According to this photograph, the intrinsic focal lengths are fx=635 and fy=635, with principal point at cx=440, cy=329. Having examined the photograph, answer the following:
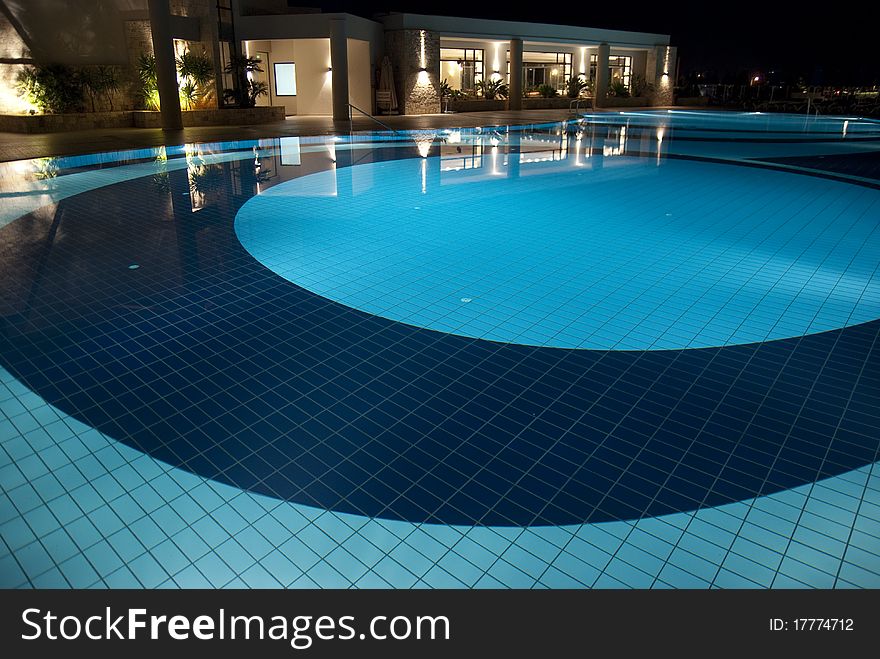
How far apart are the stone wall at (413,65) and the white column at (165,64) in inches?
292

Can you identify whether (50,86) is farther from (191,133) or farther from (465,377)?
(465,377)

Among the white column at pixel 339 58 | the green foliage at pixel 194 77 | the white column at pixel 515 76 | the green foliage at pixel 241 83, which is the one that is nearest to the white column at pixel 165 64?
the green foliage at pixel 194 77

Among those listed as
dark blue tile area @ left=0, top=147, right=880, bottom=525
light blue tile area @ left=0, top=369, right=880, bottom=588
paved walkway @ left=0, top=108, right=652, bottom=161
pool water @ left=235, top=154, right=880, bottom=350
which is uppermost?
paved walkway @ left=0, top=108, right=652, bottom=161

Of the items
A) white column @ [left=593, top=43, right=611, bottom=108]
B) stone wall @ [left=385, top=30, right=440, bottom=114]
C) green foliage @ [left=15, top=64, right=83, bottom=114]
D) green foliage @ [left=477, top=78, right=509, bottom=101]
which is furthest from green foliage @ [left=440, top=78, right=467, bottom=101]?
green foliage @ [left=15, top=64, right=83, bottom=114]

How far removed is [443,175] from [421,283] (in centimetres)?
509

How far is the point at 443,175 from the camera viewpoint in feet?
31.1

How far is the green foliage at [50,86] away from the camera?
1352 centimetres

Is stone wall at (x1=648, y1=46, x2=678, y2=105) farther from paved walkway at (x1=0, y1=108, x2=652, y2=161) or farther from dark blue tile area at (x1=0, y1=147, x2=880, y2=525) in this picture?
dark blue tile area at (x1=0, y1=147, x2=880, y2=525)

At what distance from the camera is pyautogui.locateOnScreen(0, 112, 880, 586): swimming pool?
2.20 m

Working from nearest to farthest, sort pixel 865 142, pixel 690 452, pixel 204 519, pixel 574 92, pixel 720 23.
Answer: pixel 204 519, pixel 690 452, pixel 865 142, pixel 574 92, pixel 720 23

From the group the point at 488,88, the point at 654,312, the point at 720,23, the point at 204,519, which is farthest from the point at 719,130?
the point at 720,23

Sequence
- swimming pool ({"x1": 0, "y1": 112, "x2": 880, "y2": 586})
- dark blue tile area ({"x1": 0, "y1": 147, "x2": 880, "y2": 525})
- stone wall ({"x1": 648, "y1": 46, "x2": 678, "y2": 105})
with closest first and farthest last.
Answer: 1. swimming pool ({"x1": 0, "y1": 112, "x2": 880, "y2": 586})
2. dark blue tile area ({"x1": 0, "y1": 147, "x2": 880, "y2": 525})
3. stone wall ({"x1": 648, "y1": 46, "x2": 678, "y2": 105})

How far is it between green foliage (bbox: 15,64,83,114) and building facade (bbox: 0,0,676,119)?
17 centimetres
